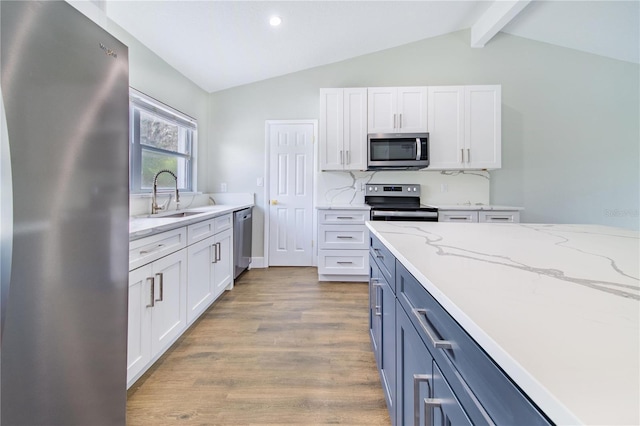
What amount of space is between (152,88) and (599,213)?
5.40m

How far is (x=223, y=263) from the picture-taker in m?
2.69

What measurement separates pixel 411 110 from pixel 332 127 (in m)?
0.97

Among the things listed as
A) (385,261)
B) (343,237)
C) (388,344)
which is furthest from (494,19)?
(388,344)

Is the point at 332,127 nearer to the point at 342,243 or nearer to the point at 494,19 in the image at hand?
the point at 342,243

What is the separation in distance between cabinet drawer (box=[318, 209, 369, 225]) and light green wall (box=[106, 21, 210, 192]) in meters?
1.75

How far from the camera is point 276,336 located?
79.2 inches

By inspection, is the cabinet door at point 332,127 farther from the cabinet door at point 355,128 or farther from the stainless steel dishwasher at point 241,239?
the stainless steel dishwasher at point 241,239

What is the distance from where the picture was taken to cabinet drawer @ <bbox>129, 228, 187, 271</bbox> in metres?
1.37

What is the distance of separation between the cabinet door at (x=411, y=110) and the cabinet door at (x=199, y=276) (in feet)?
8.24

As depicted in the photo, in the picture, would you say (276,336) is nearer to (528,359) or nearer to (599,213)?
(528,359)

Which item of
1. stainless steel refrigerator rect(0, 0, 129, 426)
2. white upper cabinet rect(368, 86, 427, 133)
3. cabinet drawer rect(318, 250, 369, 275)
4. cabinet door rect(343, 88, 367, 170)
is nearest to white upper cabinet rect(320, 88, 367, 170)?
cabinet door rect(343, 88, 367, 170)

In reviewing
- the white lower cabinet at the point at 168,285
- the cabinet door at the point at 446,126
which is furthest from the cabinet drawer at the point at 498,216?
the white lower cabinet at the point at 168,285

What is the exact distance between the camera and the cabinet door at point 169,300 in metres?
1.58

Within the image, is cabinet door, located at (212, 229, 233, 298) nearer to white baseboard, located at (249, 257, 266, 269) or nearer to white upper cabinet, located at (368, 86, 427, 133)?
white baseboard, located at (249, 257, 266, 269)
